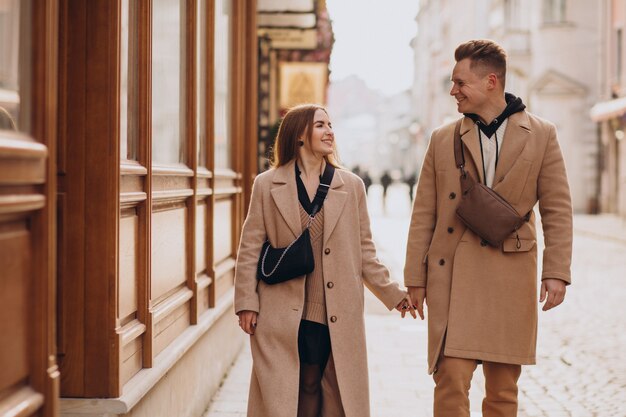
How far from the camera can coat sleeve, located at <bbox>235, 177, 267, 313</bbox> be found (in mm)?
4113

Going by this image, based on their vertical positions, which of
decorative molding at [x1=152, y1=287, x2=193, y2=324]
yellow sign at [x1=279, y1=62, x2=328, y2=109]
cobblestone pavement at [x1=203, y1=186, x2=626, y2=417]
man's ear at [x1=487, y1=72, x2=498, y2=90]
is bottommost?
cobblestone pavement at [x1=203, y1=186, x2=626, y2=417]

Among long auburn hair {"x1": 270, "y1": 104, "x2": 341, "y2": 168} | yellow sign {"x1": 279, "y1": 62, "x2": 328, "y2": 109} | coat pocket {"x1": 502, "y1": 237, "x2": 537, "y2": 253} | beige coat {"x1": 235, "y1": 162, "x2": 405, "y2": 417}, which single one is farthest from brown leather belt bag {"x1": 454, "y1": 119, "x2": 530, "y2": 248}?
yellow sign {"x1": 279, "y1": 62, "x2": 328, "y2": 109}

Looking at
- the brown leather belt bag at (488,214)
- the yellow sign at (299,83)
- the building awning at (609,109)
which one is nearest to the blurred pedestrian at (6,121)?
the brown leather belt bag at (488,214)

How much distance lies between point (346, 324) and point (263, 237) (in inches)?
22.6

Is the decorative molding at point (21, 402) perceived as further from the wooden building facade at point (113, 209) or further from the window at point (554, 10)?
the window at point (554, 10)

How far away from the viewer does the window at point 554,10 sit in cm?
3422

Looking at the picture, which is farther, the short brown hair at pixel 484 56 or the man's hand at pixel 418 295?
the man's hand at pixel 418 295

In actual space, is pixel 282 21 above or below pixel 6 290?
above

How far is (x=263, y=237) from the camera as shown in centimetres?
424

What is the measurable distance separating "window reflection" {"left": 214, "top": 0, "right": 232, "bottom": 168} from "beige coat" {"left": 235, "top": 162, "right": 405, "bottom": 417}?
3353 mm

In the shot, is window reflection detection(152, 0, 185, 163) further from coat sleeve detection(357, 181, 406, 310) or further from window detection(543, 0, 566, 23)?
window detection(543, 0, 566, 23)

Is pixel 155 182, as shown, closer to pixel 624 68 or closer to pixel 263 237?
pixel 263 237

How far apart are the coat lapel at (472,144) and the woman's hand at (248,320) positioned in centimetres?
125

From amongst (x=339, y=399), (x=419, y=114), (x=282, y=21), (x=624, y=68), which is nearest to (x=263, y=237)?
(x=339, y=399)
